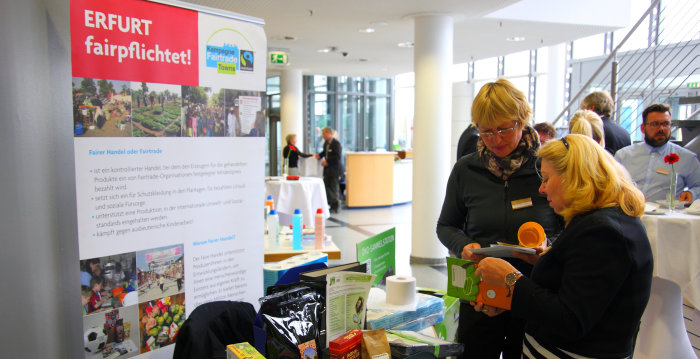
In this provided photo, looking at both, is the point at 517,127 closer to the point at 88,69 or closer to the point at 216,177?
the point at 216,177

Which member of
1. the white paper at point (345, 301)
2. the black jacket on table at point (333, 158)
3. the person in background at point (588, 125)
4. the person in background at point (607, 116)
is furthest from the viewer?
the black jacket on table at point (333, 158)

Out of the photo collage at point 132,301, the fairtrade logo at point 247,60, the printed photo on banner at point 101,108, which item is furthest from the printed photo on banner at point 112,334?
the fairtrade logo at point 247,60

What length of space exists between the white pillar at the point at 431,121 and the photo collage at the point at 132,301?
152 inches

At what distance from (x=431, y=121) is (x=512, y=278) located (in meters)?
4.18

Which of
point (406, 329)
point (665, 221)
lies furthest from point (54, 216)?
point (665, 221)

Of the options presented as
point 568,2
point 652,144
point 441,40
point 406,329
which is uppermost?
point 568,2

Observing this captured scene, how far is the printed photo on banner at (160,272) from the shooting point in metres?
1.83

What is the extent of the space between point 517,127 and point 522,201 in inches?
10.4

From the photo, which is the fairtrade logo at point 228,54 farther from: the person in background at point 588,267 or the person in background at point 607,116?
the person in background at point 607,116

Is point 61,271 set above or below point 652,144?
below

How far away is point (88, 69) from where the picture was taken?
1.65 m

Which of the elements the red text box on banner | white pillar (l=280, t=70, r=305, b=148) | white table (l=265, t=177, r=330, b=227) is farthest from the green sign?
white pillar (l=280, t=70, r=305, b=148)

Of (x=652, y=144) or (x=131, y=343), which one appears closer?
(x=131, y=343)

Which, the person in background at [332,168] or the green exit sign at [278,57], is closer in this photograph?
the green exit sign at [278,57]
